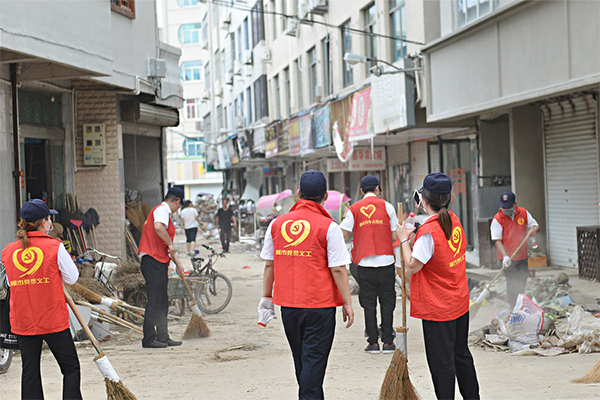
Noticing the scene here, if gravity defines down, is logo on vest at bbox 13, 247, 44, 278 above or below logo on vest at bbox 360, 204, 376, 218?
below

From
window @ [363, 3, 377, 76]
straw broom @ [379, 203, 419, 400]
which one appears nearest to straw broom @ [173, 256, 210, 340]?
straw broom @ [379, 203, 419, 400]

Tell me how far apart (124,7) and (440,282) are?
34.5 ft

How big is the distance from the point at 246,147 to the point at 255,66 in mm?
4300

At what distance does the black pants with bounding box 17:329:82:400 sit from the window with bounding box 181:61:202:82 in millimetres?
57194

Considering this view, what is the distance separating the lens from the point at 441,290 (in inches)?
190

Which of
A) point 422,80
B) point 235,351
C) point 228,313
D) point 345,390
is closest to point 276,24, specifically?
point 422,80

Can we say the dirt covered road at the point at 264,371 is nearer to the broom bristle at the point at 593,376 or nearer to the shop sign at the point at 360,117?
the broom bristle at the point at 593,376

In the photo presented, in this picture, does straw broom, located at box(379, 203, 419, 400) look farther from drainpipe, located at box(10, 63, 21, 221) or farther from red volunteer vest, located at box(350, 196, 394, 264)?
drainpipe, located at box(10, 63, 21, 221)

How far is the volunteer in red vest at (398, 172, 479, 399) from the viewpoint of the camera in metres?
4.79

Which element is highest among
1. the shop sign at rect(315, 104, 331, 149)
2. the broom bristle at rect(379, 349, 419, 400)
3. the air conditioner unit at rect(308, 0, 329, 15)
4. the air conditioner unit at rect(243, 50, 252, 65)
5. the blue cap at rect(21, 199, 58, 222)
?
the air conditioner unit at rect(243, 50, 252, 65)

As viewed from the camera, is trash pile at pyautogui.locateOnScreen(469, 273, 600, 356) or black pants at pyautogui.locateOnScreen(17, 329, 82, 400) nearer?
black pants at pyautogui.locateOnScreen(17, 329, 82, 400)

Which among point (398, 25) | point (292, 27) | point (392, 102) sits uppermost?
point (292, 27)

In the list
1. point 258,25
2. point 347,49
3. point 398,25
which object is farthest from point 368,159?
point 258,25

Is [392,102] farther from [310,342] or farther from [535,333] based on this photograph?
[310,342]
